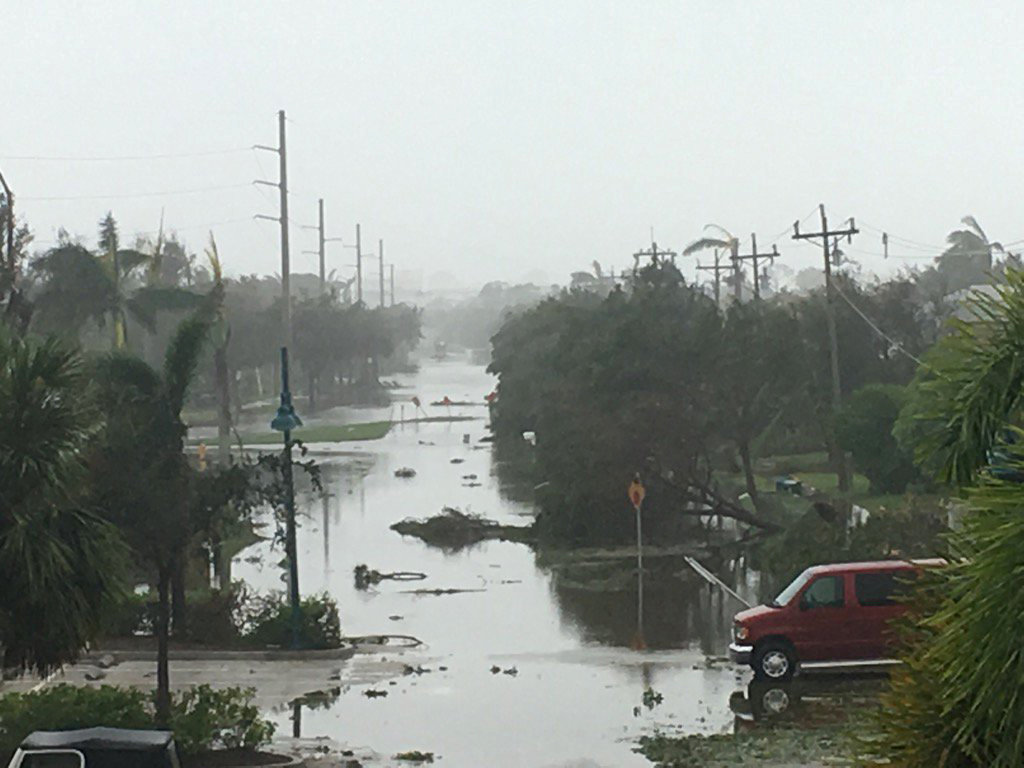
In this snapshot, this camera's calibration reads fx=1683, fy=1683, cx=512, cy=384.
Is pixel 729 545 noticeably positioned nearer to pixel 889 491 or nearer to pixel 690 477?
pixel 690 477

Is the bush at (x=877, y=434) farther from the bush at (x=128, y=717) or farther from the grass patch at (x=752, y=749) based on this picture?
the bush at (x=128, y=717)

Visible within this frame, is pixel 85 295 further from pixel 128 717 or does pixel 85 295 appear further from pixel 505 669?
pixel 128 717

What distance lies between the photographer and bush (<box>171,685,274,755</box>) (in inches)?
762

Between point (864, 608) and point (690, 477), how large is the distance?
68.0ft

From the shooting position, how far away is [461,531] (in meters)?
47.5

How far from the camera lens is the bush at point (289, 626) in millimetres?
28734

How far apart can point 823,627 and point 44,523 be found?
40.8 ft

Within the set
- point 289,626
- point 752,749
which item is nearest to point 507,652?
point 289,626

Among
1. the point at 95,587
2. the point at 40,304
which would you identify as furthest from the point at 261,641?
the point at 40,304

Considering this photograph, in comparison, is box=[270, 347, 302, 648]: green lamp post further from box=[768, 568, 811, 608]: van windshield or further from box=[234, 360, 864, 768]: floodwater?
box=[768, 568, 811, 608]: van windshield

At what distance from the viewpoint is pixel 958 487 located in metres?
8.19

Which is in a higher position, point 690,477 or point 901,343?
point 901,343

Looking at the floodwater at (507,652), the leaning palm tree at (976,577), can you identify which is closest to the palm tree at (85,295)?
the floodwater at (507,652)

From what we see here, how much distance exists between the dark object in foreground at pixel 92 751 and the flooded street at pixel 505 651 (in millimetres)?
5958
